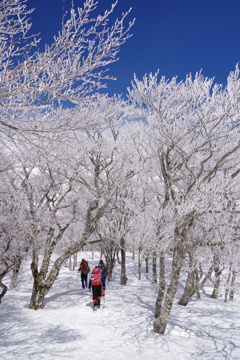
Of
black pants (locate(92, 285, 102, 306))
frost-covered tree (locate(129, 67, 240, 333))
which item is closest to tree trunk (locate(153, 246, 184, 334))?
frost-covered tree (locate(129, 67, 240, 333))

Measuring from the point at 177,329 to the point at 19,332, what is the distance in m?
4.68

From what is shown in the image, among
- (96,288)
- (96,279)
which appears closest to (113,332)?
(96,288)

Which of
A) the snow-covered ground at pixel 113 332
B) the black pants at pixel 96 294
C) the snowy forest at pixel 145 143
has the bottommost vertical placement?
the snow-covered ground at pixel 113 332

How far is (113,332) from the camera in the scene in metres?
7.23

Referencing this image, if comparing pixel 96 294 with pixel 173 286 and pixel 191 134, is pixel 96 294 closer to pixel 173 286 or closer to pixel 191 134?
pixel 173 286

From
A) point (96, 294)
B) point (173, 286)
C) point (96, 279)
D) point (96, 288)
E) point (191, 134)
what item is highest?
point (191, 134)

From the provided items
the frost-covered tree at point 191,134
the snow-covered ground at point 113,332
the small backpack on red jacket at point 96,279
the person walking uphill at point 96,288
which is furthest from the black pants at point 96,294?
the frost-covered tree at point 191,134

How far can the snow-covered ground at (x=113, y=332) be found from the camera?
574 cm

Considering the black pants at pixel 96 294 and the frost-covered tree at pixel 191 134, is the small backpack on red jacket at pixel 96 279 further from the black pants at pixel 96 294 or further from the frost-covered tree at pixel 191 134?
the frost-covered tree at pixel 191 134

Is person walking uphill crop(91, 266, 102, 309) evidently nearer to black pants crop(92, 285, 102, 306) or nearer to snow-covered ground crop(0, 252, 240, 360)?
black pants crop(92, 285, 102, 306)

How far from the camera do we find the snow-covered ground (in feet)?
18.8

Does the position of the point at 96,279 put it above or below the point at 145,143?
below

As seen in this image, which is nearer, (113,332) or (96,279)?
(113,332)

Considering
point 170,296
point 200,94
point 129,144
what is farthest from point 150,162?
point 170,296
